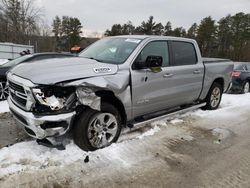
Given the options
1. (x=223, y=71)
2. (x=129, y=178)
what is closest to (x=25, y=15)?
(x=223, y=71)

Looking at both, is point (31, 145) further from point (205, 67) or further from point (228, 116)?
point (228, 116)

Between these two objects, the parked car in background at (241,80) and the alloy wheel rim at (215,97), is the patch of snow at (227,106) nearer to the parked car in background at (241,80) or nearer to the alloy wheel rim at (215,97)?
the alloy wheel rim at (215,97)

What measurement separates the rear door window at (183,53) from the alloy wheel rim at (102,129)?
199cm

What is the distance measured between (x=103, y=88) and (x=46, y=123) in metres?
1.00

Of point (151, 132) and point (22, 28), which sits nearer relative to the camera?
point (151, 132)

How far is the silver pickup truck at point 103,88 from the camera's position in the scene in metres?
3.54

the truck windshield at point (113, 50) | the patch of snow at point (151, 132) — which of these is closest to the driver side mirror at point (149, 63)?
the truck windshield at point (113, 50)

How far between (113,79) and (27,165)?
5.86 ft

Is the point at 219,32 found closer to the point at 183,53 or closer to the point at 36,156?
the point at 183,53

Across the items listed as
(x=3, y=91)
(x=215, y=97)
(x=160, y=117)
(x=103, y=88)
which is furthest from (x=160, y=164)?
(x=3, y=91)

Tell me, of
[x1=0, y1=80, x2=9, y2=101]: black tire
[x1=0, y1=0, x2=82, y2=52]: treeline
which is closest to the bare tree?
[x1=0, y1=0, x2=82, y2=52]: treeline

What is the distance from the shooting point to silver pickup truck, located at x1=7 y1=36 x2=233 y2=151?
139 inches

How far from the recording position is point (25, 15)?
3625 cm

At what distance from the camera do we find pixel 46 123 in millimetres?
3488
